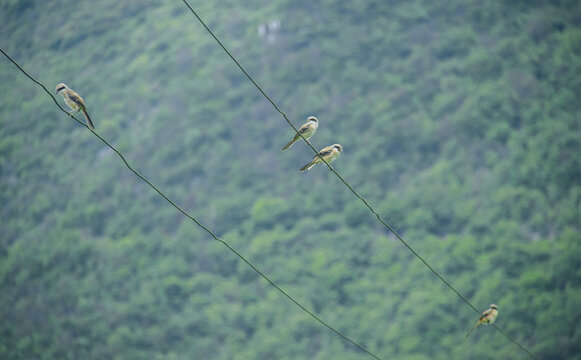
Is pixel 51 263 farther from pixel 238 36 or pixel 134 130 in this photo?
pixel 238 36

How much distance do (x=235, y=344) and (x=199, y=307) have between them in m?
4.60

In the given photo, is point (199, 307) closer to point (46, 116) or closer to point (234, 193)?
point (234, 193)

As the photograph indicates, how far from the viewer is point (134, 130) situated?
2731 inches

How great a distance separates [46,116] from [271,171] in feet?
80.4

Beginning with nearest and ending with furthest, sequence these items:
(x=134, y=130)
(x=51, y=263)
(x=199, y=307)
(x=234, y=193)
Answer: (x=199, y=307)
(x=51, y=263)
(x=234, y=193)
(x=134, y=130)

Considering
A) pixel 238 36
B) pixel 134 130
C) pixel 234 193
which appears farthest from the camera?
pixel 238 36

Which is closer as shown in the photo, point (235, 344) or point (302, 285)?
point (235, 344)

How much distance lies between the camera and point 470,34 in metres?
72.6

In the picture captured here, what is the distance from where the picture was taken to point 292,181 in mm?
61812

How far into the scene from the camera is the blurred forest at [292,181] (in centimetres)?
4853

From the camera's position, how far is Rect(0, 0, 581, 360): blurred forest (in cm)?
4853

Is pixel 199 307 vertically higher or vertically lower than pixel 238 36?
lower

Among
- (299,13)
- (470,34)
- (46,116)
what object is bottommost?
(46,116)

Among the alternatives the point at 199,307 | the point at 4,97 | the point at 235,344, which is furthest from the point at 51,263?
the point at 4,97
